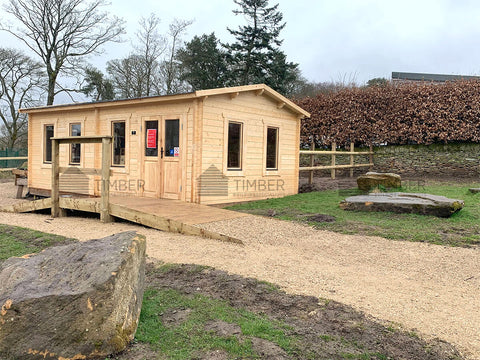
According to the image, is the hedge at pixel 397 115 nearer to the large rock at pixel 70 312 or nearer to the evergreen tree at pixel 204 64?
the evergreen tree at pixel 204 64

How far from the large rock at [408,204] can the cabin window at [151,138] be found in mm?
4956

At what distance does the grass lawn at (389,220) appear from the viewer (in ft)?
22.0

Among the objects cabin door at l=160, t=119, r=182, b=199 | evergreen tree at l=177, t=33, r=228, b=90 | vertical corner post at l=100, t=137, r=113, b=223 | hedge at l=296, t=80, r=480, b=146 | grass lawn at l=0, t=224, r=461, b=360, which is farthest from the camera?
evergreen tree at l=177, t=33, r=228, b=90

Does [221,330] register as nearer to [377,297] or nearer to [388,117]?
[377,297]

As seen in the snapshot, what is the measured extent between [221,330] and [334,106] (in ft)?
52.9

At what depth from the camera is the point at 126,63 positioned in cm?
3020

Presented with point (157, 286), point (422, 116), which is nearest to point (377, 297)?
point (157, 286)

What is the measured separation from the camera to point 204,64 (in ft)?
95.7

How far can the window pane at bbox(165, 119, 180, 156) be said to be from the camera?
995 cm

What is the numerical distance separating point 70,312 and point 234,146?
8059mm

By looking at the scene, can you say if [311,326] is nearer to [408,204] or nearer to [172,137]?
[408,204]

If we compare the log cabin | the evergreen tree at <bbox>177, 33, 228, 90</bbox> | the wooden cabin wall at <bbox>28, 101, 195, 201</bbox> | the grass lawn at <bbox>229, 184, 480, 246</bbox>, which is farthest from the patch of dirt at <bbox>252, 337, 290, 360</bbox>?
the evergreen tree at <bbox>177, 33, 228, 90</bbox>

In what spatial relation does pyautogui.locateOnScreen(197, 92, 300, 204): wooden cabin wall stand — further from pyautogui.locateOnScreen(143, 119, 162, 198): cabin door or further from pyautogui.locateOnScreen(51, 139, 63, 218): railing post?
pyautogui.locateOnScreen(51, 139, 63, 218): railing post

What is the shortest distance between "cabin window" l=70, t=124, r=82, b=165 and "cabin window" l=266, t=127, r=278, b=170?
585 centimetres
